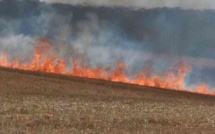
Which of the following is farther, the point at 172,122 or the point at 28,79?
the point at 28,79

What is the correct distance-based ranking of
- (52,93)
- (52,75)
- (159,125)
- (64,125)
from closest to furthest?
(64,125)
(159,125)
(52,93)
(52,75)

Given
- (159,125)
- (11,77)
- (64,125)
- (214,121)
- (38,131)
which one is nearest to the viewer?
(38,131)

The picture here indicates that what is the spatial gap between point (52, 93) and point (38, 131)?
4253cm

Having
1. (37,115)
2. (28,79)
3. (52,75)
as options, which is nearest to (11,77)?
(28,79)

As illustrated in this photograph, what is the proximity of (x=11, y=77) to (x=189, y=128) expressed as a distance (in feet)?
175

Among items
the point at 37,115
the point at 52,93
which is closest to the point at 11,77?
the point at 52,93

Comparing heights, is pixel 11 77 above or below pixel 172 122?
above

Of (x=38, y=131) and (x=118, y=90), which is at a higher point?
(x=118, y=90)

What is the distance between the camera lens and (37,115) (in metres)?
39.1

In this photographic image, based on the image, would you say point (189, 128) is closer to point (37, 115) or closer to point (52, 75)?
point (37, 115)

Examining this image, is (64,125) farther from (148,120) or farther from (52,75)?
(52,75)

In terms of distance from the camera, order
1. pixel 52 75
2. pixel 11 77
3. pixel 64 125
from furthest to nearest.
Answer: pixel 52 75 → pixel 11 77 → pixel 64 125

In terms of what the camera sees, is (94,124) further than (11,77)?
No

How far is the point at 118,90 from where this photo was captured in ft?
290
